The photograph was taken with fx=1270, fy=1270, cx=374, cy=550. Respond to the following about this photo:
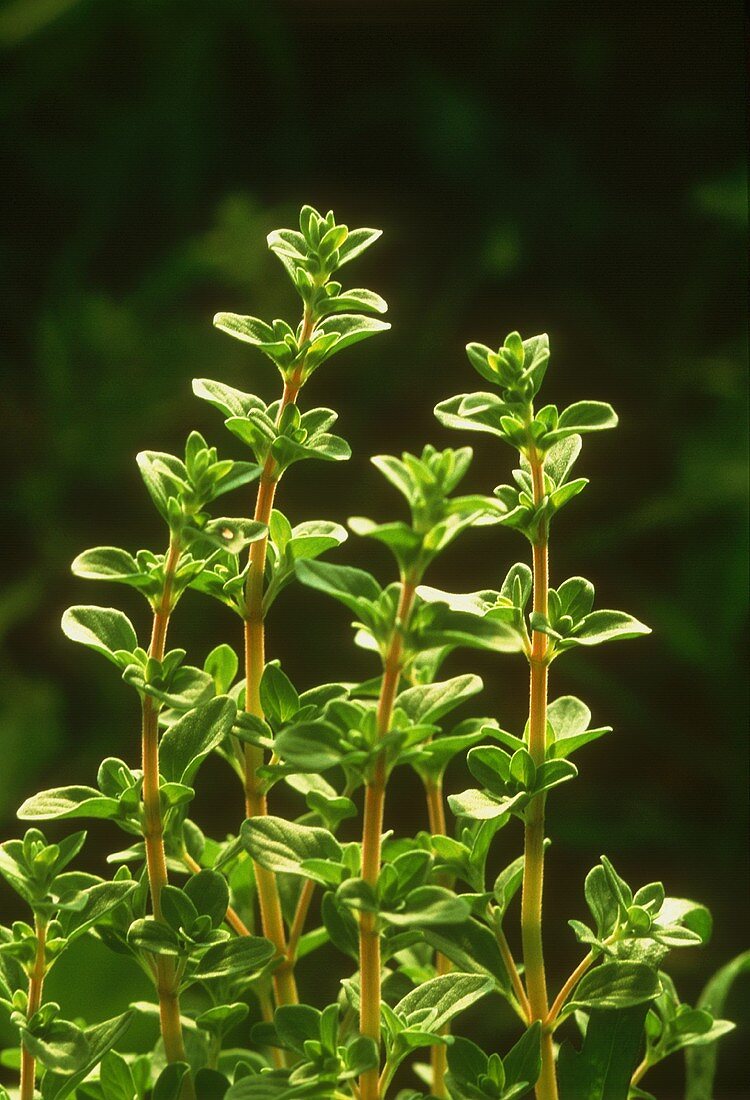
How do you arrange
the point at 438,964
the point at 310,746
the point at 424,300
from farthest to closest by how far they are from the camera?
the point at 424,300 < the point at 438,964 < the point at 310,746

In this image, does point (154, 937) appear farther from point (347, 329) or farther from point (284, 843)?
point (347, 329)

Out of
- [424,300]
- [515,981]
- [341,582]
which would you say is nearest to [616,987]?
[515,981]

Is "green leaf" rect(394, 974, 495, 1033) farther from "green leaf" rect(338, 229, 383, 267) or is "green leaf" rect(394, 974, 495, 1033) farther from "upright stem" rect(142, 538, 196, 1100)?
"green leaf" rect(338, 229, 383, 267)

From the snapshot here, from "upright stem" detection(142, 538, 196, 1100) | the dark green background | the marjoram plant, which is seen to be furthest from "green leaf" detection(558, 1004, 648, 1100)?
the dark green background

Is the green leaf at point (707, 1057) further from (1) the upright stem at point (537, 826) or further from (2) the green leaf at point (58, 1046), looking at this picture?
(2) the green leaf at point (58, 1046)

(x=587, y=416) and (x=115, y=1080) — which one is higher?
(x=587, y=416)

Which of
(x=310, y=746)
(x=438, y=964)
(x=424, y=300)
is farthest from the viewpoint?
(x=424, y=300)

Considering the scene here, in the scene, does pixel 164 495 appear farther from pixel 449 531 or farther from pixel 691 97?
pixel 691 97

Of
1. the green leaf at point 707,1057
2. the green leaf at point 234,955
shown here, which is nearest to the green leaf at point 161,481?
the green leaf at point 234,955

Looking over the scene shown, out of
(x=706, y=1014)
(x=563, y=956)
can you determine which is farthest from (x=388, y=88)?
(x=706, y=1014)
